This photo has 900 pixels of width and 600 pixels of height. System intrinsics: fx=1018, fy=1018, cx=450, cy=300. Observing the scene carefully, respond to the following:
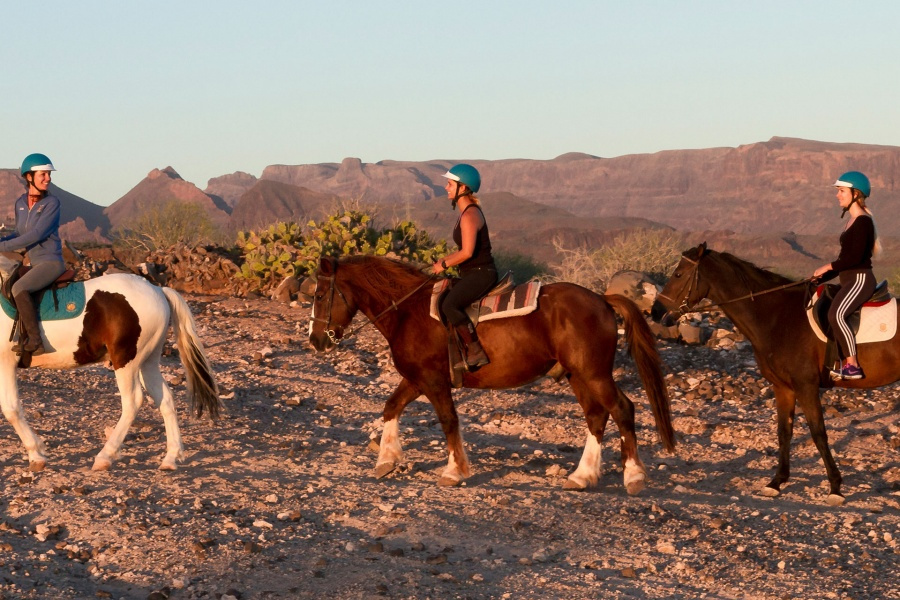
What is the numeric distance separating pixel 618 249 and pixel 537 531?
17.1m

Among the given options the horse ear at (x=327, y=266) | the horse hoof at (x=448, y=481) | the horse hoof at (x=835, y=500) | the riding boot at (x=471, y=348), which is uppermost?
the horse ear at (x=327, y=266)

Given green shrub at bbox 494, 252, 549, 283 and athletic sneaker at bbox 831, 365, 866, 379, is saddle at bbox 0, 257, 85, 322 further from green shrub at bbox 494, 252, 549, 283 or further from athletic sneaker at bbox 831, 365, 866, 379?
green shrub at bbox 494, 252, 549, 283

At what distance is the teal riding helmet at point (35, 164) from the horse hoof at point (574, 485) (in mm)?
5574

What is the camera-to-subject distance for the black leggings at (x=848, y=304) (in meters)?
9.38

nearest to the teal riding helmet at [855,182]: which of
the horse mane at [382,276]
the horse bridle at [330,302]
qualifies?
the horse mane at [382,276]

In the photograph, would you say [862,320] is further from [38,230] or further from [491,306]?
Answer: [38,230]

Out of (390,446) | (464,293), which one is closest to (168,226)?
(390,446)

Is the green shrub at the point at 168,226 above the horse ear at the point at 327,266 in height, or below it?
below

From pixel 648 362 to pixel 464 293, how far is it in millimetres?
1931

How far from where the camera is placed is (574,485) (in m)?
9.25

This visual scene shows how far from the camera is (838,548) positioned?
7.88 meters

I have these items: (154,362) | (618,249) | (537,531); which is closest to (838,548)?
(537,531)

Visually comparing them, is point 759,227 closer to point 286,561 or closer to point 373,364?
point 373,364

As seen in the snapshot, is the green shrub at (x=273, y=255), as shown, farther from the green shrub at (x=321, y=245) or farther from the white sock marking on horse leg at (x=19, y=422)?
the white sock marking on horse leg at (x=19, y=422)
